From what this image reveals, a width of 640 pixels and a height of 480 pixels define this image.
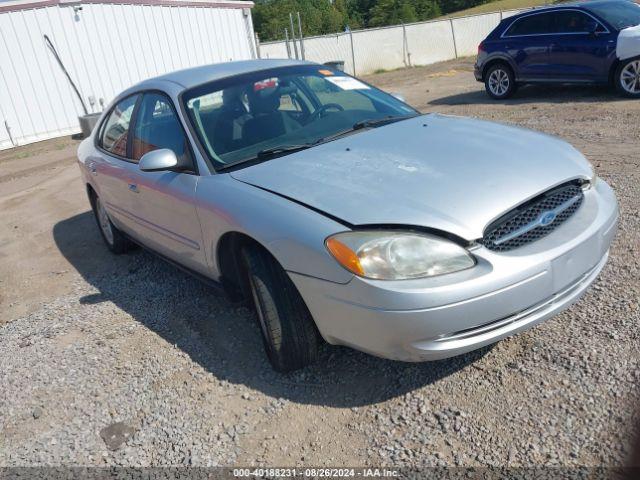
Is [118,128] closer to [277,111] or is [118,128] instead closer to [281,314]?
[277,111]

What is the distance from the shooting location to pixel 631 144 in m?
6.57

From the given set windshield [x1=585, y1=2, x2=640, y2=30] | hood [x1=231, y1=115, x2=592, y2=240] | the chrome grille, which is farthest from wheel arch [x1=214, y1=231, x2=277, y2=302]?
windshield [x1=585, y1=2, x2=640, y2=30]

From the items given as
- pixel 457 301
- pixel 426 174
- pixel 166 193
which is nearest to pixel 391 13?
pixel 166 193

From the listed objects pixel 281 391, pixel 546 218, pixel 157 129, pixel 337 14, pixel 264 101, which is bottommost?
pixel 281 391

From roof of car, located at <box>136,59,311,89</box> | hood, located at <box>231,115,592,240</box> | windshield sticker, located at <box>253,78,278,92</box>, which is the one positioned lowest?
hood, located at <box>231,115,592,240</box>

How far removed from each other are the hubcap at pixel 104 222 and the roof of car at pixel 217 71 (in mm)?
1613

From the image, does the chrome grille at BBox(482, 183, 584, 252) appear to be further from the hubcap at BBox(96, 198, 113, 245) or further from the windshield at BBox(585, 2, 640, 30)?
the windshield at BBox(585, 2, 640, 30)

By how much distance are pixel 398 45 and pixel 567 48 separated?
1823 cm

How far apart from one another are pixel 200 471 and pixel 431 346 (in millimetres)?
1144

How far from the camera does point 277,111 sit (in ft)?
12.2

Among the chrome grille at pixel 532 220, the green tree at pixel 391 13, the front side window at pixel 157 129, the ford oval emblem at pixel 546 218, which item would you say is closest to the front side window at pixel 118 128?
the front side window at pixel 157 129

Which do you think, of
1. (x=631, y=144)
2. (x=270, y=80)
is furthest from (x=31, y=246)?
(x=631, y=144)

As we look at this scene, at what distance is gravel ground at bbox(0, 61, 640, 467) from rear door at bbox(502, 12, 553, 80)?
263 inches

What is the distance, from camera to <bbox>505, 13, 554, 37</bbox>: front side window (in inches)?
407
